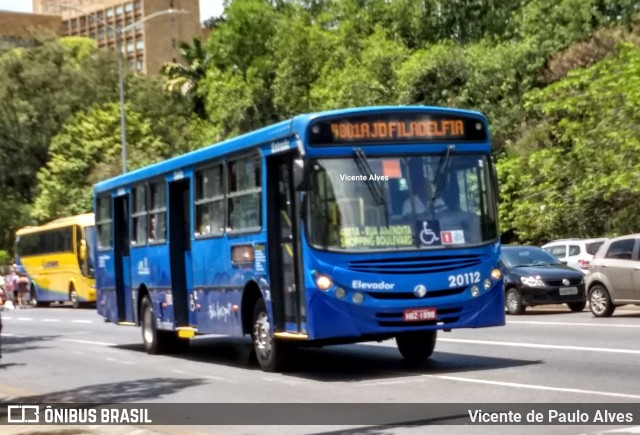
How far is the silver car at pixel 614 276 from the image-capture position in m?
25.0

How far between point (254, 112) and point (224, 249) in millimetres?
46929

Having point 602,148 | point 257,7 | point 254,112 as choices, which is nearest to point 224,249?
point 602,148

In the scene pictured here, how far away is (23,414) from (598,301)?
1565cm

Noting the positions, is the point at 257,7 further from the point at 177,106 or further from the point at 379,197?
the point at 379,197

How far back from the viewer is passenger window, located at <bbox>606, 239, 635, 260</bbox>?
2523 cm

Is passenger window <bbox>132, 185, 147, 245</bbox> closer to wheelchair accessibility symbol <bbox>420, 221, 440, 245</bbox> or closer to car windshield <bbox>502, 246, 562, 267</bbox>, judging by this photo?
wheelchair accessibility symbol <bbox>420, 221, 440, 245</bbox>

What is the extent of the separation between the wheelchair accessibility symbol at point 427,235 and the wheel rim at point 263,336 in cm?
237

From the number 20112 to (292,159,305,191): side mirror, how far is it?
82.9 inches

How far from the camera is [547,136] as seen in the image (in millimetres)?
46438

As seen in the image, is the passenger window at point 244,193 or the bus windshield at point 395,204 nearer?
the bus windshield at point 395,204

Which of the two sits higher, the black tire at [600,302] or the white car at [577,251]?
the white car at [577,251]

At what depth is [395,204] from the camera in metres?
15.5

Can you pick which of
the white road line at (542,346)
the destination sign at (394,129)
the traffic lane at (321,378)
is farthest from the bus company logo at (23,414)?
the white road line at (542,346)

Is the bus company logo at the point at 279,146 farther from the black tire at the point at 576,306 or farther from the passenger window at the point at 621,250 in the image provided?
the black tire at the point at 576,306
